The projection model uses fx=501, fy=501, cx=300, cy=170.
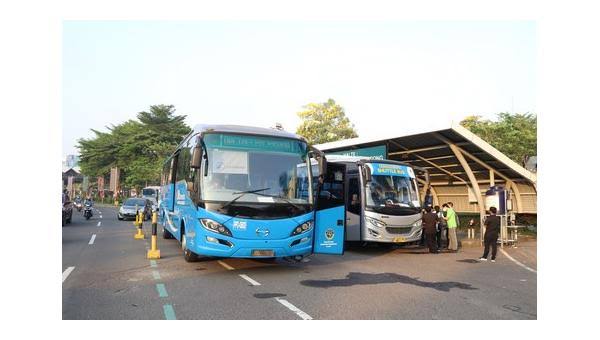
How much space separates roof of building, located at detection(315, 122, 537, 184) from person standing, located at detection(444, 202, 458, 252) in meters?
2.65

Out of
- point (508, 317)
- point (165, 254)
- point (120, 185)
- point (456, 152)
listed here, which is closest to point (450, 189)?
point (456, 152)

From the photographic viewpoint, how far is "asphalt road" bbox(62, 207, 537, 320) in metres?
7.10

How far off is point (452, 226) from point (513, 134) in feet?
66.5

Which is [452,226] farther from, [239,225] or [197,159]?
[197,159]

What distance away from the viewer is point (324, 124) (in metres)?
50.8

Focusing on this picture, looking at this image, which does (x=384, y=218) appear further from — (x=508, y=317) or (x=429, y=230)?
(x=508, y=317)

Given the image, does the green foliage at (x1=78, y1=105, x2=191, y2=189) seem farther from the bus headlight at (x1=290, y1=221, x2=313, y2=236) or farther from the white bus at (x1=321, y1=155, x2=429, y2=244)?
the bus headlight at (x1=290, y1=221, x2=313, y2=236)

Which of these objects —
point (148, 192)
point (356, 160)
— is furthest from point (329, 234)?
point (148, 192)

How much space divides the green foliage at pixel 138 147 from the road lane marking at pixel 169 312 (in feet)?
158

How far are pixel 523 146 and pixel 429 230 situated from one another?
817 inches

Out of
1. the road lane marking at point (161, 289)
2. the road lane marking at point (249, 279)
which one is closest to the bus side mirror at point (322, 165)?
the road lane marking at point (249, 279)

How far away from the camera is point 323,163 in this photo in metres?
10.3

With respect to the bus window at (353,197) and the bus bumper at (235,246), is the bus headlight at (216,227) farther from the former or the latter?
the bus window at (353,197)

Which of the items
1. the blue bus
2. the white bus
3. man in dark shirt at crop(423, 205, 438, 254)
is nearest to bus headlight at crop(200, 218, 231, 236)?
the blue bus
